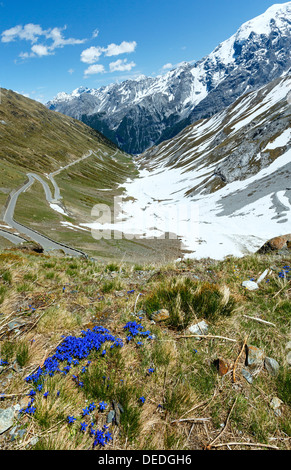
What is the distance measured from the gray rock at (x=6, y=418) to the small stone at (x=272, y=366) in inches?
153

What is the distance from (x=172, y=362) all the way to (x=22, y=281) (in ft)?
17.3

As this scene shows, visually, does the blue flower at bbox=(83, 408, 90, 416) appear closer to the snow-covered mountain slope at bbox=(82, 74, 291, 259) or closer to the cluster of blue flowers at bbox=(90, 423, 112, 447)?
the cluster of blue flowers at bbox=(90, 423, 112, 447)

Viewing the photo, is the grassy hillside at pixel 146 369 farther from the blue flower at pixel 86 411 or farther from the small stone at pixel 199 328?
the small stone at pixel 199 328

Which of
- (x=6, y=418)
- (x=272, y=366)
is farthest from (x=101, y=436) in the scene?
(x=272, y=366)

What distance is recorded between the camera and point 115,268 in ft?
30.5

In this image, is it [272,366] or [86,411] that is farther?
[272,366]

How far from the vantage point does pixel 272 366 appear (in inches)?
150

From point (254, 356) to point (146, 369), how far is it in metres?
1.93

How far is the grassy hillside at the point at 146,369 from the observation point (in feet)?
9.26

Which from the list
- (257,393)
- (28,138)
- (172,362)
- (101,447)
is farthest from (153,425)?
(28,138)

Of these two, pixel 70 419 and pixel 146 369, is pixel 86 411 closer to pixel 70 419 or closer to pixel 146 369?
pixel 70 419

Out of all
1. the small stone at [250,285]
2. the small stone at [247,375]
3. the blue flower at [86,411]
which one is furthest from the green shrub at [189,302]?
the blue flower at [86,411]

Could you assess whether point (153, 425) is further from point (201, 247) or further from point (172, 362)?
point (201, 247)

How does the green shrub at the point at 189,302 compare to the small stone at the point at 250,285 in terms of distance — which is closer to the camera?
the green shrub at the point at 189,302
